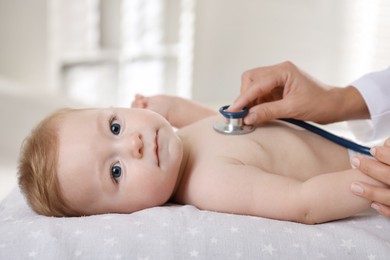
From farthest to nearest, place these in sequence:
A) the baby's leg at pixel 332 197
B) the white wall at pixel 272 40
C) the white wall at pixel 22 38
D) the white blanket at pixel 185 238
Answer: the white wall at pixel 272 40
the white wall at pixel 22 38
the baby's leg at pixel 332 197
the white blanket at pixel 185 238

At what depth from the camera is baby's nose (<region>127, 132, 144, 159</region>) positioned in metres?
1.09

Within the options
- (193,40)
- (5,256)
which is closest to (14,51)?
(193,40)

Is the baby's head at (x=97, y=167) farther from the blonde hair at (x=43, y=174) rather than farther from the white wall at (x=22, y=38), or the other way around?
the white wall at (x=22, y=38)

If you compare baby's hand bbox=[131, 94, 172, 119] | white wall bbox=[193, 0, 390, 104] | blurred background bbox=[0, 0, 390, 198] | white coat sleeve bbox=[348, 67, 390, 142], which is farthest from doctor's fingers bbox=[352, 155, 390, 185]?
white wall bbox=[193, 0, 390, 104]

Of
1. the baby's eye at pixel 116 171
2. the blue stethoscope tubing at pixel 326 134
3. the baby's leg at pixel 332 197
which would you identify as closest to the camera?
the baby's leg at pixel 332 197

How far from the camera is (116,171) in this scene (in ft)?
3.67

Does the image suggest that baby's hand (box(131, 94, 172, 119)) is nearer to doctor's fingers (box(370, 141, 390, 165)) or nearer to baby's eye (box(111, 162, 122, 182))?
baby's eye (box(111, 162, 122, 182))

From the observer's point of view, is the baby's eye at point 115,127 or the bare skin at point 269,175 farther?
the baby's eye at point 115,127

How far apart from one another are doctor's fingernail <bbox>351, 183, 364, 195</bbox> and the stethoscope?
0.73 ft

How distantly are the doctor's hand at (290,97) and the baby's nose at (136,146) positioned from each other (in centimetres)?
21

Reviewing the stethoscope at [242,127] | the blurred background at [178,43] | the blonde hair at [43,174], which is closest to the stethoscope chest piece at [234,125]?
the stethoscope at [242,127]

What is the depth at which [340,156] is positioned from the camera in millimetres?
1232

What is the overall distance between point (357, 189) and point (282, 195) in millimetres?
126

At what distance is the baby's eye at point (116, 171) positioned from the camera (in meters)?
1.12
